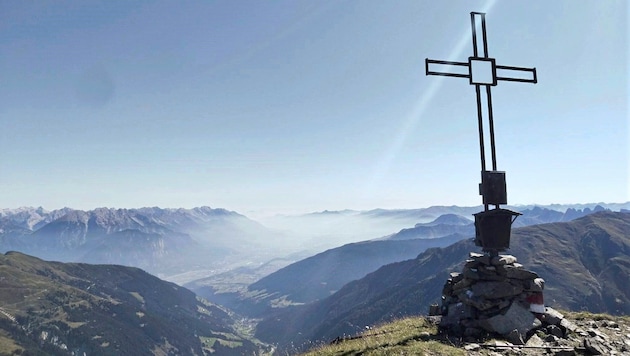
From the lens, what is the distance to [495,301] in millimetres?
16594

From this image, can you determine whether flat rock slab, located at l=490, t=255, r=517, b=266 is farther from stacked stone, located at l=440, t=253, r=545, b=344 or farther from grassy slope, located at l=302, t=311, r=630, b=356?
grassy slope, located at l=302, t=311, r=630, b=356

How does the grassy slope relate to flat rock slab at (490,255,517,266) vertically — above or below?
below

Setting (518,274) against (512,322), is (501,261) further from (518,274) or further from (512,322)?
(512,322)

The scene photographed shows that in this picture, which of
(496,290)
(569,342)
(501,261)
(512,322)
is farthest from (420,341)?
(501,261)

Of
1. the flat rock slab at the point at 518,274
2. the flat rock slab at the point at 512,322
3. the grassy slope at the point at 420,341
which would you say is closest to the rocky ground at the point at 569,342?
the grassy slope at the point at 420,341

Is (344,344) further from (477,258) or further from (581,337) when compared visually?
(581,337)

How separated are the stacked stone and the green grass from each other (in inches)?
52.9

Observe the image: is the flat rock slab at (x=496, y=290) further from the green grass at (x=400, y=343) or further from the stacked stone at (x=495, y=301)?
the green grass at (x=400, y=343)

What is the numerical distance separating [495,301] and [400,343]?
526 cm

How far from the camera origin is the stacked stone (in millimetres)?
15703

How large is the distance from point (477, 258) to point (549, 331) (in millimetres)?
4231

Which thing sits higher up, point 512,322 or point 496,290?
point 496,290

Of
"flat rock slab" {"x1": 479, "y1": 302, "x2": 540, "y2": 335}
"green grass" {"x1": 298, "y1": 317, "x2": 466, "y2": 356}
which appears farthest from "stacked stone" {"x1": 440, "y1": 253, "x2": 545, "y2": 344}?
"green grass" {"x1": 298, "y1": 317, "x2": 466, "y2": 356}

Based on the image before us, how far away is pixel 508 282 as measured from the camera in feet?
56.2
